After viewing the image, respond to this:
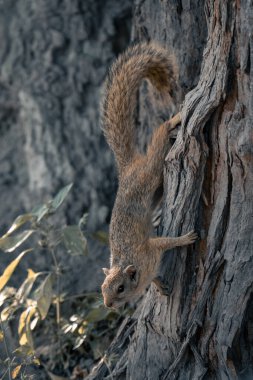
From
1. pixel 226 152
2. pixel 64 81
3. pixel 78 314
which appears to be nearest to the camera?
pixel 226 152

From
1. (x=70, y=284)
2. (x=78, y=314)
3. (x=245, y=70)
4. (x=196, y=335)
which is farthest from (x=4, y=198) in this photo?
(x=245, y=70)

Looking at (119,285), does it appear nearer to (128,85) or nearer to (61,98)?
(128,85)

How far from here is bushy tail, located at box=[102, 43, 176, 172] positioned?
342cm

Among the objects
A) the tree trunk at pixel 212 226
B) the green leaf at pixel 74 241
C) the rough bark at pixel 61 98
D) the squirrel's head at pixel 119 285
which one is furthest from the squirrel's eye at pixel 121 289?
the rough bark at pixel 61 98

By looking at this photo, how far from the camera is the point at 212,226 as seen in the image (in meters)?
2.86

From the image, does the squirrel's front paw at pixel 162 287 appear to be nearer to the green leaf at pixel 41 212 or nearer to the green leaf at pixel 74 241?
the green leaf at pixel 74 241

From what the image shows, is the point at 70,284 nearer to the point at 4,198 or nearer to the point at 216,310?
the point at 4,198

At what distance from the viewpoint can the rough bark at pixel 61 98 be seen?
14.8ft

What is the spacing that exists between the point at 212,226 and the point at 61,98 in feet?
6.69

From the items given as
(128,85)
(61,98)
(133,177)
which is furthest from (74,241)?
(61,98)

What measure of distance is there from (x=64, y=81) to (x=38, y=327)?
5.03 ft

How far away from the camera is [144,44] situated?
11.4 ft

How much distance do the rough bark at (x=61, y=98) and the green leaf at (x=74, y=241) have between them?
0.79m

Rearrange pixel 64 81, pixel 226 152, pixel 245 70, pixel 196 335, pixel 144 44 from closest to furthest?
pixel 245 70
pixel 226 152
pixel 196 335
pixel 144 44
pixel 64 81
